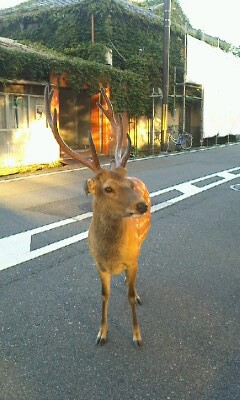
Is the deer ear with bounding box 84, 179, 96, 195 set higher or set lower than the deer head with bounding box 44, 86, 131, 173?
lower

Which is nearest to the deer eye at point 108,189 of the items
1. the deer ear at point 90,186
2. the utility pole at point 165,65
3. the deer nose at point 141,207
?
the deer ear at point 90,186

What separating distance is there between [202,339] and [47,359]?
1.29m

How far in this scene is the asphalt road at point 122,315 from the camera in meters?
2.73

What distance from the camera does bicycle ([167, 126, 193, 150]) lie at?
2133cm

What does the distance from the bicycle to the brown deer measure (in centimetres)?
1859

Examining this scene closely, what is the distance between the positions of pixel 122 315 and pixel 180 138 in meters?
18.6

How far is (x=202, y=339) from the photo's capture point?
128 inches

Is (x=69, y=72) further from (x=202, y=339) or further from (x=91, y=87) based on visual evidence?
(x=202, y=339)

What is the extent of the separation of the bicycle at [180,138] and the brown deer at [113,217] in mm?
18589

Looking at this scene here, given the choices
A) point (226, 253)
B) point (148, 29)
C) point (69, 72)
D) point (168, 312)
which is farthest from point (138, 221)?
point (148, 29)

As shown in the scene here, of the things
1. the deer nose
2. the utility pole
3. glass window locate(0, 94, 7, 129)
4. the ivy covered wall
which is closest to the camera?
the deer nose

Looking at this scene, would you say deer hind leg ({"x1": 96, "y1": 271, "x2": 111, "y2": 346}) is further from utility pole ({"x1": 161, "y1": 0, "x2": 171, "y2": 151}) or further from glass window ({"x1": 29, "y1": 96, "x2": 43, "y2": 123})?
utility pole ({"x1": 161, "y1": 0, "x2": 171, "y2": 151})

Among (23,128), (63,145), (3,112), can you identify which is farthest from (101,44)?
(63,145)

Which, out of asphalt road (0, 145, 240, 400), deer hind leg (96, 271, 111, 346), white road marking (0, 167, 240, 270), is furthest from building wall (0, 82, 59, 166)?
deer hind leg (96, 271, 111, 346)
